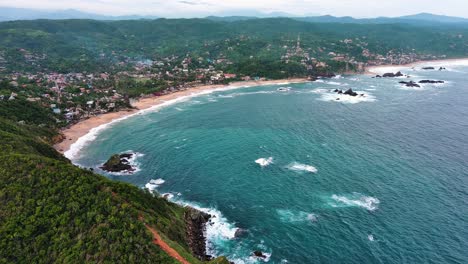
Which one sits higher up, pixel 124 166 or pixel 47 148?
pixel 47 148

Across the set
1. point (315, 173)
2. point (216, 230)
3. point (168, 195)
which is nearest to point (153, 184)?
point (168, 195)

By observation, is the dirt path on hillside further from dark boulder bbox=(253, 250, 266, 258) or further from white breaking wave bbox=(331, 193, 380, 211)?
white breaking wave bbox=(331, 193, 380, 211)

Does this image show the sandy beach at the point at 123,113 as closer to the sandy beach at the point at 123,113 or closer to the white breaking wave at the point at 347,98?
the sandy beach at the point at 123,113

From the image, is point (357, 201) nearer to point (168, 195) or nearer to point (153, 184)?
point (168, 195)

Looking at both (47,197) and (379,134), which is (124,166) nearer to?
(47,197)

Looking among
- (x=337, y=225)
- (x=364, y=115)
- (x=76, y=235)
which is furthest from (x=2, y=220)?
(x=364, y=115)

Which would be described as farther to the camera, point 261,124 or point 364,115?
point 364,115
